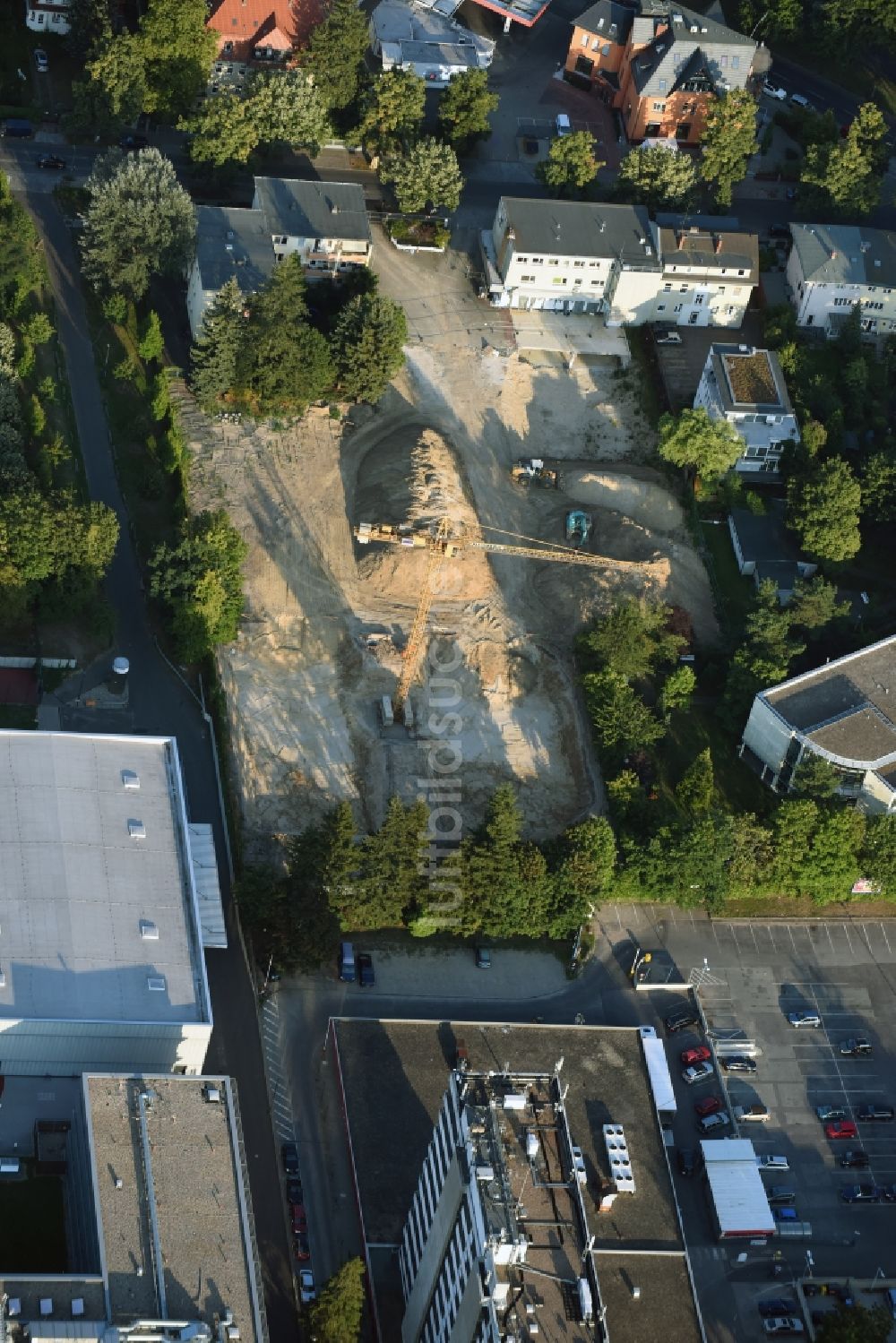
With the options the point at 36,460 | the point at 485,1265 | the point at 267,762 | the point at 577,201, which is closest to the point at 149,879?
the point at 267,762

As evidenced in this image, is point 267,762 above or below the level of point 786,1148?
above

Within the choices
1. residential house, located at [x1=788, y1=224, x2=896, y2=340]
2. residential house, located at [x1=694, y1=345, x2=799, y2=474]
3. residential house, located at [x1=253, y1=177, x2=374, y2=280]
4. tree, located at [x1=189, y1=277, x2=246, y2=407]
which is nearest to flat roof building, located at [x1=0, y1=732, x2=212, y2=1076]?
tree, located at [x1=189, y1=277, x2=246, y2=407]

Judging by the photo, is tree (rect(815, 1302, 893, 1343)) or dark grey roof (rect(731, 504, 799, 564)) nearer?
tree (rect(815, 1302, 893, 1343))

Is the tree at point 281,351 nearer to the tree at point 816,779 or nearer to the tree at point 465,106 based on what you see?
the tree at point 465,106

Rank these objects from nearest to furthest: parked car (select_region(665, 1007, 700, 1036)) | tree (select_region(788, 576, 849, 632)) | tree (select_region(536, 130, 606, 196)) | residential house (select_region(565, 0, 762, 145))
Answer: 1. parked car (select_region(665, 1007, 700, 1036))
2. tree (select_region(788, 576, 849, 632))
3. tree (select_region(536, 130, 606, 196))
4. residential house (select_region(565, 0, 762, 145))

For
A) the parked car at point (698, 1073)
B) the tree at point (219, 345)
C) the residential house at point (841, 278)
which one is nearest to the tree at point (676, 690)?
the parked car at point (698, 1073)

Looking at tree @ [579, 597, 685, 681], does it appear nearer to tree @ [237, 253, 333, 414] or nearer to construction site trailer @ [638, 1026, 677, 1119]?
construction site trailer @ [638, 1026, 677, 1119]

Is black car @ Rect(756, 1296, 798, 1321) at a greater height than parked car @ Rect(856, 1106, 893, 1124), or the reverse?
parked car @ Rect(856, 1106, 893, 1124)

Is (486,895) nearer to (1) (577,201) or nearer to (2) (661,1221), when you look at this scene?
(2) (661,1221)
